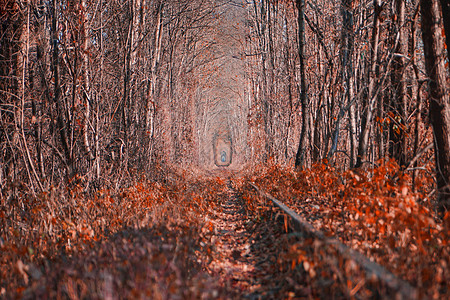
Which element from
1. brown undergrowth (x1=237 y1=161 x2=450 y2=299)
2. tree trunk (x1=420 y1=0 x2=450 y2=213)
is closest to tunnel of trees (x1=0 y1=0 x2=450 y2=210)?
tree trunk (x1=420 y1=0 x2=450 y2=213)

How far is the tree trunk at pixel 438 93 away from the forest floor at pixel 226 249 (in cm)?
56

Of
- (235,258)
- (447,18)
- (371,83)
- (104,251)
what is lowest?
(235,258)

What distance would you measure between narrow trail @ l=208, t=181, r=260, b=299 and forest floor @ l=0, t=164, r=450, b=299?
0.08 ft

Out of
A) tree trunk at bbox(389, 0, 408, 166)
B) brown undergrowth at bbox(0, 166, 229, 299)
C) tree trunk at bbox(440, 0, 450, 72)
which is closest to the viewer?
brown undergrowth at bbox(0, 166, 229, 299)

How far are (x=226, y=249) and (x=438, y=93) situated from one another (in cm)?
433

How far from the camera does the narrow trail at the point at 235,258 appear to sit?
436 cm

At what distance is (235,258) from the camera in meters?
5.83

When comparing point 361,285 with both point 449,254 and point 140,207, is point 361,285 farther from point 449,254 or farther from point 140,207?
point 140,207

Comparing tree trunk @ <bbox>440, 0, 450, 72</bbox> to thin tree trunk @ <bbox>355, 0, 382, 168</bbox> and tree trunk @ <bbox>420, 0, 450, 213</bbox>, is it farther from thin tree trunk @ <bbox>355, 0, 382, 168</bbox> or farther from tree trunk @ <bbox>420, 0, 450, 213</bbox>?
thin tree trunk @ <bbox>355, 0, 382, 168</bbox>

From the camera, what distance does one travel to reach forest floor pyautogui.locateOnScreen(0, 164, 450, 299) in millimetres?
3164

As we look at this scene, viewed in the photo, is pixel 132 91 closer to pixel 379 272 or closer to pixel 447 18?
pixel 447 18

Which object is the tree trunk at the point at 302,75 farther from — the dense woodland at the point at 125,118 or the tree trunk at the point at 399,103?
the tree trunk at the point at 399,103

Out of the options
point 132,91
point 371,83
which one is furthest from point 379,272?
point 132,91

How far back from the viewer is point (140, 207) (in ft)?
25.4
